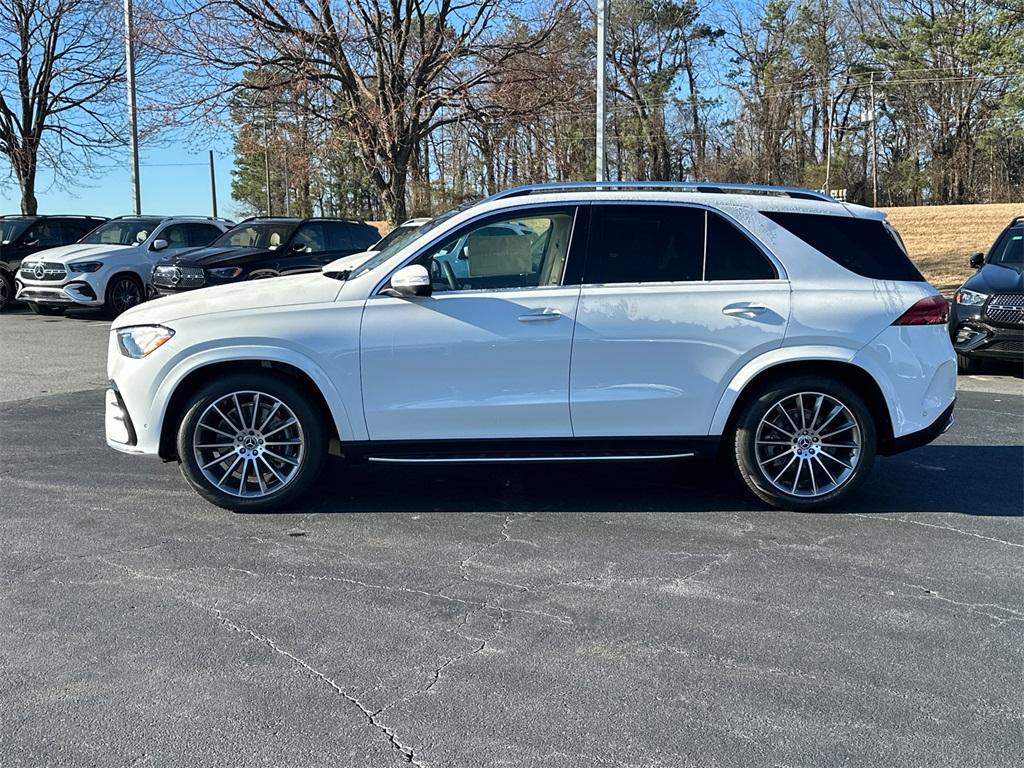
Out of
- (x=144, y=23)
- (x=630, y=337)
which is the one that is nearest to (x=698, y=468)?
(x=630, y=337)

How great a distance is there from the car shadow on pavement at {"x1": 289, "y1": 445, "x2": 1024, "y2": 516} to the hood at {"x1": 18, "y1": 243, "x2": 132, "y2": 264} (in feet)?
37.2

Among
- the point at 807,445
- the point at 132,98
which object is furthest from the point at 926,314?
the point at 132,98

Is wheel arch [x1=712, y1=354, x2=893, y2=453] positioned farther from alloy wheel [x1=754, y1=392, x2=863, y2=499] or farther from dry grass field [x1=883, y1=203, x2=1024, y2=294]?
dry grass field [x1=883, y1=203, x2=1024, y2=294]

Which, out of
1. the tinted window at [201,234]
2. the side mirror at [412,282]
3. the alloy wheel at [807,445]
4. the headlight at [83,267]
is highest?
the tinted window at [201,234]

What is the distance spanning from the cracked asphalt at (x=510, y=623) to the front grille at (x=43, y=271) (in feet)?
35.0

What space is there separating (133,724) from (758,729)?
2110 millimetres

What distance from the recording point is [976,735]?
3055 mm

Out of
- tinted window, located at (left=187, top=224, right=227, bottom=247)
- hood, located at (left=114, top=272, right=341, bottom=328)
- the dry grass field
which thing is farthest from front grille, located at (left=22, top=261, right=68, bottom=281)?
the dry grass field

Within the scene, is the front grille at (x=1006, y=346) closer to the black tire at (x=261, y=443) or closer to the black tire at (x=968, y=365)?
the black tire at (x=968, y=365)

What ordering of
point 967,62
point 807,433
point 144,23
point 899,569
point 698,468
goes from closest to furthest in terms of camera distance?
point 899,569, point 807,433, point 698,468, point 144,23, point 967,62

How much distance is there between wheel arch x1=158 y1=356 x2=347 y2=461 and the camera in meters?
5.17

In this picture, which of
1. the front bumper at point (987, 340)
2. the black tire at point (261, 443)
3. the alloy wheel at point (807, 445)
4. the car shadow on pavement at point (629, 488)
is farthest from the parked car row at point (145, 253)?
the alloy wheel at point (807, 445)

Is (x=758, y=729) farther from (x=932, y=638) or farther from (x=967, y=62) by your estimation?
(x=967, y=62)

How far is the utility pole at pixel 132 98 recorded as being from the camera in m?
18.2
